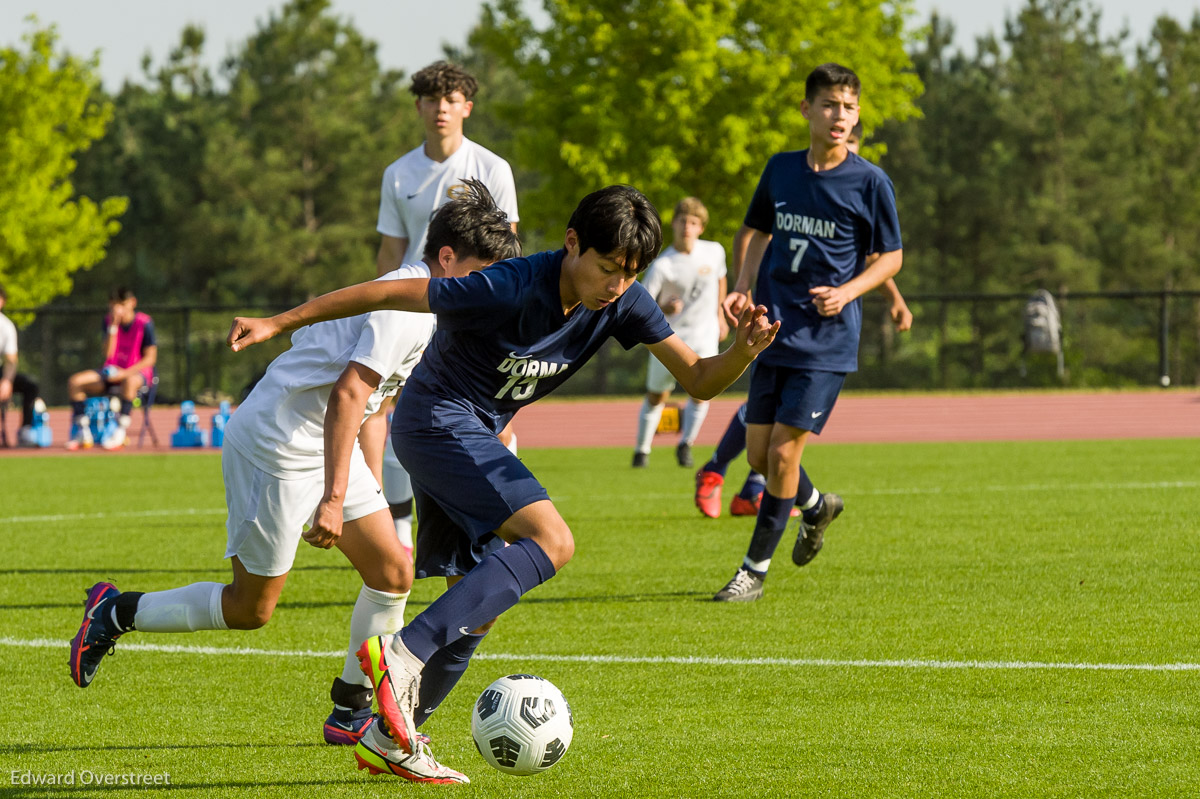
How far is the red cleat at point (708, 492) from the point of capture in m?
9.50

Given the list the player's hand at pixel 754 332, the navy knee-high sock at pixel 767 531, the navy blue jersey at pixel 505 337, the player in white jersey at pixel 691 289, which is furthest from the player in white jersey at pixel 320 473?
the player in white jersey at pixel 691 289

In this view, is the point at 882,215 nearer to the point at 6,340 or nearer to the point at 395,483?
the point at 395,483

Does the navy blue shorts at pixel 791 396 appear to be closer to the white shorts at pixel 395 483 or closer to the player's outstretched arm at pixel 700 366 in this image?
the white shorts at pixel 395 483

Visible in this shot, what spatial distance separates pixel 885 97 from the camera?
105 feet

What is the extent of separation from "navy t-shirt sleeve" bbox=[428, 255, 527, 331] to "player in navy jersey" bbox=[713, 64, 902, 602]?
8.97 feet

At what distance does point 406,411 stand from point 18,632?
2.83 m

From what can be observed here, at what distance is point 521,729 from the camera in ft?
12.4

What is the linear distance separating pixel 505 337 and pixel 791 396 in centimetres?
287

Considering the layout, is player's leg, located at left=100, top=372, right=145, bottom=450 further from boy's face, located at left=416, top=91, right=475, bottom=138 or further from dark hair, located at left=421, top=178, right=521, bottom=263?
dark hair, located at left=421, top=178, right=521, bottom=263

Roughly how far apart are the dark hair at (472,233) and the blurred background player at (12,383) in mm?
14361

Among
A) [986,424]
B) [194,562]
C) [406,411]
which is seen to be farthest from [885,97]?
[406,411]

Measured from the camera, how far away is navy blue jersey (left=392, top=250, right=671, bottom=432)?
12.6 ft

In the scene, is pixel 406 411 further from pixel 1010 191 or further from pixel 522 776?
pixel 1010 191

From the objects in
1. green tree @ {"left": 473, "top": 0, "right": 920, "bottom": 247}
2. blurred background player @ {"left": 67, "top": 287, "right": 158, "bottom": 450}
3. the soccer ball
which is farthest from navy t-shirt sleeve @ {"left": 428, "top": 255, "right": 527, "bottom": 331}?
green tree @ {"left": 473, "top": 0, "right": 920, "bottom": 247}
